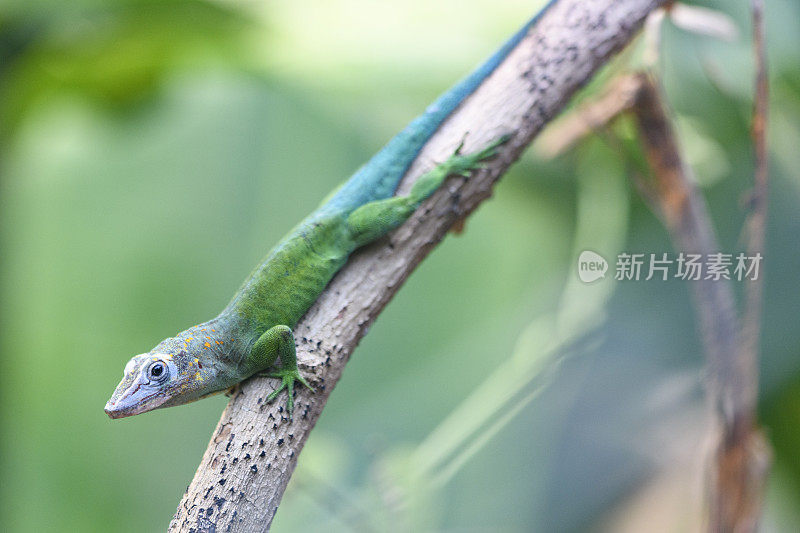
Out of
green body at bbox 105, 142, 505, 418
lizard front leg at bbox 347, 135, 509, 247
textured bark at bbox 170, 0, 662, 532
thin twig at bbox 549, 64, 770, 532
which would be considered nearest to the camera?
textured bark at bbox 170, 0, 662, 532

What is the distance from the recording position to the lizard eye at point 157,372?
1999mm

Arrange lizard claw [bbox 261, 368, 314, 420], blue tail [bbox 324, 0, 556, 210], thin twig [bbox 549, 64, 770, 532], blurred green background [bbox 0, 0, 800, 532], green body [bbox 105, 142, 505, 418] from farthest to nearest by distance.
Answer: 1. blurred green background [bbox 0, 0, 800, 532]
2. thin twig [bbox 549, 64, 770, 532]
3. blue tail [bbox 324, 0, 556, 210]
4. green body [bbox 105, 142, 505, 418]
5. lizard claw [bbox 261, 368, 314, 420]

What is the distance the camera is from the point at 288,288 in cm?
232

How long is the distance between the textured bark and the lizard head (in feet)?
0.70

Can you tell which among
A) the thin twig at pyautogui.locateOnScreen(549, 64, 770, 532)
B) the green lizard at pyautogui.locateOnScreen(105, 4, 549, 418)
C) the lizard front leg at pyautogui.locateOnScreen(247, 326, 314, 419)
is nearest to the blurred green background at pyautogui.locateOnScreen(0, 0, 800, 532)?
the thin twig at pyautogui.locateOnScreen(549, 64, 770, 532)

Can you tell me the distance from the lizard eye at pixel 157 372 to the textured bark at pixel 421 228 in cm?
23

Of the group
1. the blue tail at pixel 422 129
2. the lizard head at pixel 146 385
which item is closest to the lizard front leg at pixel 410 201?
the blue tail at pixel 422 129

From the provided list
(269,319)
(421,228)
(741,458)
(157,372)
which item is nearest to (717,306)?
(741,458)

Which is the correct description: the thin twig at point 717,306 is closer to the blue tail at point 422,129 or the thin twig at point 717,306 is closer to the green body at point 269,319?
the blue tail at point 422,129

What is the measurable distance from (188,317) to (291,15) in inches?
88.4

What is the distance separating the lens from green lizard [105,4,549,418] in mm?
2029

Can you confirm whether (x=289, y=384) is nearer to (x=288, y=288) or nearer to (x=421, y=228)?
(x=288, y=288)

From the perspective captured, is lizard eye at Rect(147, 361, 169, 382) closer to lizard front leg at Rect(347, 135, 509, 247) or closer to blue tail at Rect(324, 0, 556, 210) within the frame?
lizard front leg at Rect(347, 135, 509, 247)

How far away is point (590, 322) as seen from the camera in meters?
4.00
